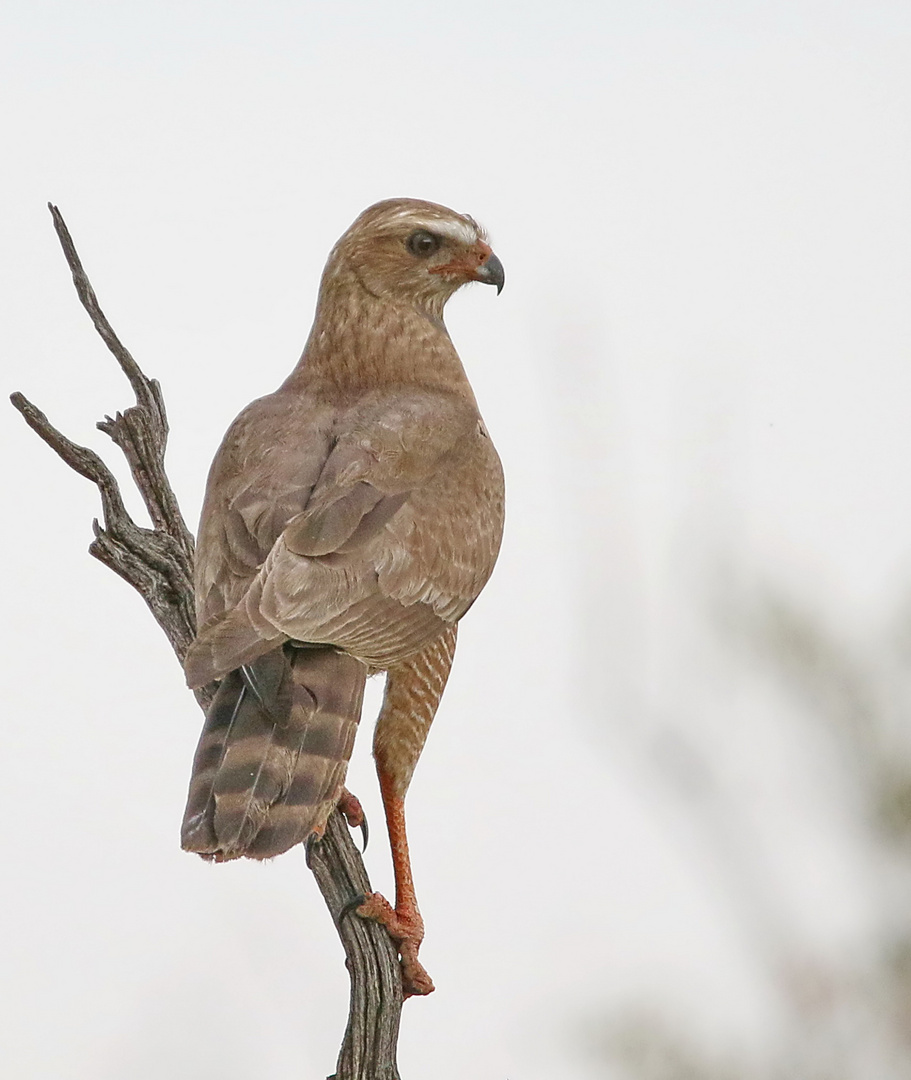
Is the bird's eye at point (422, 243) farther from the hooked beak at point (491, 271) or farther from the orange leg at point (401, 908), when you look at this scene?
the orange leg at point (401, 908)

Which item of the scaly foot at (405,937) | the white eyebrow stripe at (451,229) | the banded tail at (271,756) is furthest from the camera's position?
the white eyebrow stripe at (451,229)

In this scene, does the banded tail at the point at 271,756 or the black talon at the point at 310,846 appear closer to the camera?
the banded tail at the point at 271,756

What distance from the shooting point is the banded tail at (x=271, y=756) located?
3.25 metres

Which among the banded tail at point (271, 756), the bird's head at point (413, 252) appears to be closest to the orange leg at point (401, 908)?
the banded tail at point (271, 756)

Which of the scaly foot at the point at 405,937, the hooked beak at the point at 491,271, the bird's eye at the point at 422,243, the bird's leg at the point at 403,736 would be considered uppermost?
the bird's eye at the point at 422,243

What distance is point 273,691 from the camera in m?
3.47

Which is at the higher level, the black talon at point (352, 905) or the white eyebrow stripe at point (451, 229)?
the white eyebrow stripe at point (451, 229)

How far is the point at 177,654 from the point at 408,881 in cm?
96

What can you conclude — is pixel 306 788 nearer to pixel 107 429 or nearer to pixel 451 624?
pixel 451 624

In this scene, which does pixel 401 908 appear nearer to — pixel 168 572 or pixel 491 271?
pixel 168 572

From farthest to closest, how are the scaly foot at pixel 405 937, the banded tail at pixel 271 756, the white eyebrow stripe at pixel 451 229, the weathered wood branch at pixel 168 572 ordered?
the white eyebrow stripe at pixel 451 229 < the scaly foot at pixel 405 937 < the weathered wood branch at pixel 168 572 < the banded tail at pixel 271 756

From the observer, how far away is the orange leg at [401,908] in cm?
396

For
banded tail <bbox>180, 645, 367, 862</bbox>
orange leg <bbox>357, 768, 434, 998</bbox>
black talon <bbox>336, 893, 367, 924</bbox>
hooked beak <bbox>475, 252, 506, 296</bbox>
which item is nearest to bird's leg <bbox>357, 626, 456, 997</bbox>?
orange leg <bbox>357, 768, 434, 998</bbox>

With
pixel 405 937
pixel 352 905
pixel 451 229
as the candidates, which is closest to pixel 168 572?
pixel 352 905
